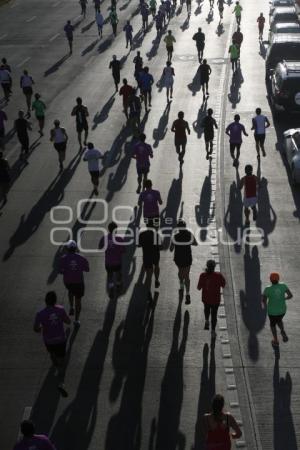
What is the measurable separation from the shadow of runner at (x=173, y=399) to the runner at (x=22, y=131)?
1061 centimetres

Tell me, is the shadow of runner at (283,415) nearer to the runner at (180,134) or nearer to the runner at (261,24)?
the runner at (180,134)

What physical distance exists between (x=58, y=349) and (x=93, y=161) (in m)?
8.31

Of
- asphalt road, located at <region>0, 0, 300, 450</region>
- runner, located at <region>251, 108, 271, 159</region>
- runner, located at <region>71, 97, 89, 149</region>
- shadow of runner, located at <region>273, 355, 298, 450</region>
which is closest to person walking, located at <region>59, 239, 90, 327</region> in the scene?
asphalt road, located at <region>0, 0, 300, 450</region>

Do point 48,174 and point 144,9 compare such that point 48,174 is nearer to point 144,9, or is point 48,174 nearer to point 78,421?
point 78,421

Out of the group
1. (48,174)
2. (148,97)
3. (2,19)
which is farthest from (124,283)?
(2,19)

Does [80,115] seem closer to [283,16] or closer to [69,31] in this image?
[69,31]

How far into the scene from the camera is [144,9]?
1689 inches

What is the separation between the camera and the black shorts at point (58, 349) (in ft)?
41.3

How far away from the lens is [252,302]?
15.0m

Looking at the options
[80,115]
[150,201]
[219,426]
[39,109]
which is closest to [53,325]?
[219,426]

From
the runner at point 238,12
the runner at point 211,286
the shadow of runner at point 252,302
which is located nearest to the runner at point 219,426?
the shadow of runner at point 252,302

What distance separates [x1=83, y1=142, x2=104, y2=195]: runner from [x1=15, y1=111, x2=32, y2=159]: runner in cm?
355

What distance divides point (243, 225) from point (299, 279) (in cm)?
294

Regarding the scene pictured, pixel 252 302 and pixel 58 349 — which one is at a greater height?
pixel 58 349
